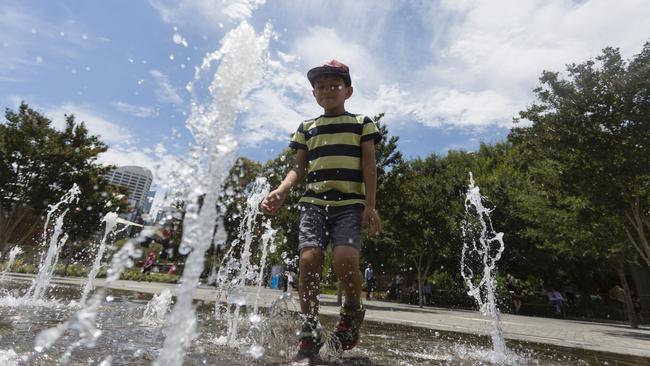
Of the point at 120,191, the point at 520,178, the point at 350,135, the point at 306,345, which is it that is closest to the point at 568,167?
the point at 350,135

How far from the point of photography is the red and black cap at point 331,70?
10.1 ft

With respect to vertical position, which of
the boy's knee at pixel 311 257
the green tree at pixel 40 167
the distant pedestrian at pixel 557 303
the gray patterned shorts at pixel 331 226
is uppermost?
the green tree at pixel 40 167

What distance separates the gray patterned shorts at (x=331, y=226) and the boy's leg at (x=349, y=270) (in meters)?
0.05

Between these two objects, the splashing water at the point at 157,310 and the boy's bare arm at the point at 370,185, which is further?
the splashing water at the point at 157,310

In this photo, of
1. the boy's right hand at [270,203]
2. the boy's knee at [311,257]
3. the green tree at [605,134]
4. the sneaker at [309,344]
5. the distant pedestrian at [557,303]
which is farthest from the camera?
the distant pedestrian at [557,303]

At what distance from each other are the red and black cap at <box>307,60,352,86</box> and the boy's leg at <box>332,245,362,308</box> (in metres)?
1.30

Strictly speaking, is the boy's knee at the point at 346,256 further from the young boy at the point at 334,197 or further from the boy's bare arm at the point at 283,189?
the boy's bare arm at the point at 283,189

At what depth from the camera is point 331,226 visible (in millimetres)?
2930

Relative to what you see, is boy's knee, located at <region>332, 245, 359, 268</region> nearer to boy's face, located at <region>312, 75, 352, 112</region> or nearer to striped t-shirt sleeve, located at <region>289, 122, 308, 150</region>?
striped t-shirt sleeve, located at <region>289, 122, 308, 150</region>

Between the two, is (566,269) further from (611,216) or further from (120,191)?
(120,191)

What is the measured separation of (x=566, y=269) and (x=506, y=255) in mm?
3417

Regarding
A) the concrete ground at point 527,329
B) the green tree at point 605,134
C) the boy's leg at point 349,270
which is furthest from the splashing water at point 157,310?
the green tree at point 605,134

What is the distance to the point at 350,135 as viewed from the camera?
3076 millimetres

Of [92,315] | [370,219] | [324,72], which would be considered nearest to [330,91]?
[324,72]
